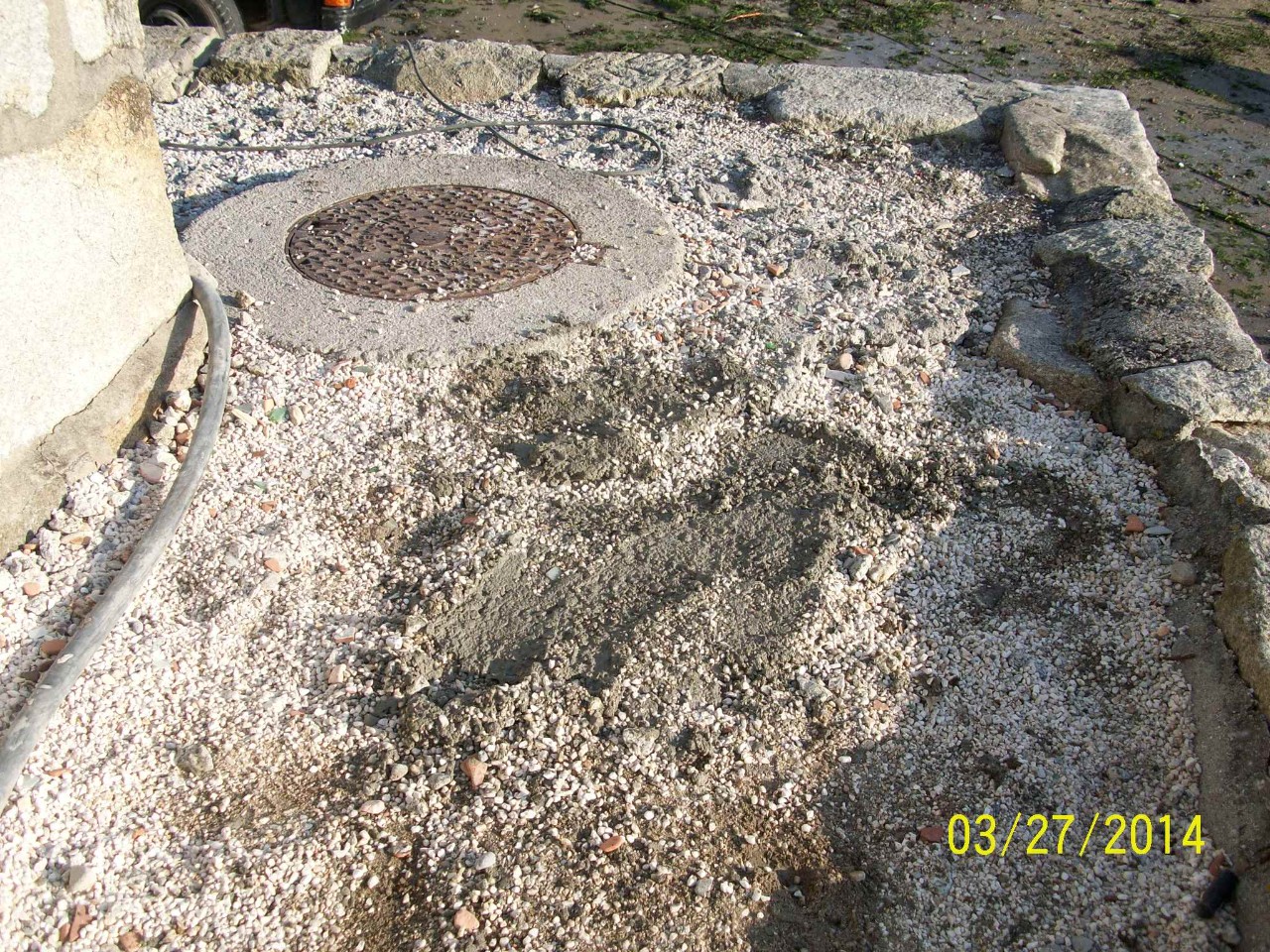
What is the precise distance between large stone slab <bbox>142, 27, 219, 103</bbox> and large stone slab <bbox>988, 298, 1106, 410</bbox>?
13.1 ft

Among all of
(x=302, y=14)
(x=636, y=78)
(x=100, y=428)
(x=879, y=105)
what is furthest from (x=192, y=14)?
(x=100, y=428)

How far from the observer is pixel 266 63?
5395 mm

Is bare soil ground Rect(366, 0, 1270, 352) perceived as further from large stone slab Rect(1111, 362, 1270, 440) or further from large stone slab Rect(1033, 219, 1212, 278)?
large stone slab Rect(1111, 362, 1270, 440)

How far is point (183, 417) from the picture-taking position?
320cm

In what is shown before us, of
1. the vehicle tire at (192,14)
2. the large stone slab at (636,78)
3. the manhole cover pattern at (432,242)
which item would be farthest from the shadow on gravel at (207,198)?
the vehicle tire at (192,14)

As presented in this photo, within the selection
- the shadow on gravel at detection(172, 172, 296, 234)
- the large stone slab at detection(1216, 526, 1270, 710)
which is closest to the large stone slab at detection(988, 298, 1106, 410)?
the large stone slab at detection(1216, 526, 1270, 710)

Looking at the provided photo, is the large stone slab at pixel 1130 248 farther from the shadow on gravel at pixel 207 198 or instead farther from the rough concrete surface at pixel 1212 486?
the shadow on gravel at pixel 207 198

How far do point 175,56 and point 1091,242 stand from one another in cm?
438

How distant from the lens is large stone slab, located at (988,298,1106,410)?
140 inches

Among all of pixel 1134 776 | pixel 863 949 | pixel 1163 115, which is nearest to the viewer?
pixel 863 949

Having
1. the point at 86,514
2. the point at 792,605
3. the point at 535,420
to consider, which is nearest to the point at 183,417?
the point at 86,514

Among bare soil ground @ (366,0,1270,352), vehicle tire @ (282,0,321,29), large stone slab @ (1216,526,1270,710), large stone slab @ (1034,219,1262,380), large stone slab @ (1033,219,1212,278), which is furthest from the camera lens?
vehicle tire @ (282,0,321,29)

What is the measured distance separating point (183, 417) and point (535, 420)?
1039 mm

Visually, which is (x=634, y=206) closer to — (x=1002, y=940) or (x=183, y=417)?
(x=183, y=417)
